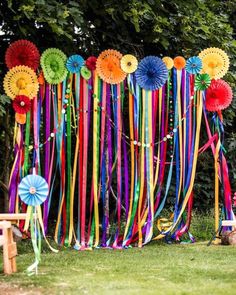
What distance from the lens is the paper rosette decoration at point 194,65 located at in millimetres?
7477

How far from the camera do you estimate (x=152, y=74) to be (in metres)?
7.35

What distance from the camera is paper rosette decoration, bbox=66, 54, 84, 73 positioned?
23.6 feet

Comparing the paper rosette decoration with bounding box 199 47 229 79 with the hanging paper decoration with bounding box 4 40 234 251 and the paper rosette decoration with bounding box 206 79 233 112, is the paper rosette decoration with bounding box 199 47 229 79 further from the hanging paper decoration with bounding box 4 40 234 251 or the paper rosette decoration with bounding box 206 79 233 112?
the paper rosette decoration with bounding box 206 79 233 112

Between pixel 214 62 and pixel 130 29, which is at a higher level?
pixel 130 29

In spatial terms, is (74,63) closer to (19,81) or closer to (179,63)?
(19,81)

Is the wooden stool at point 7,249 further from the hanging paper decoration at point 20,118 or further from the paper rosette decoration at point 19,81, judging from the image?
the paper rosette decoration at point 19,81

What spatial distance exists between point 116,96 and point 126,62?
1.48 feet

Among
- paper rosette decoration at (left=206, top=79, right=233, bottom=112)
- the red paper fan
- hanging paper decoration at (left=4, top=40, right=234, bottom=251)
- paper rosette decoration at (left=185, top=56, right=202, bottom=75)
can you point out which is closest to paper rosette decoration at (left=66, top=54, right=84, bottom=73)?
hanging paper decoration at (left=4, top=40, right=234, bottom=251)

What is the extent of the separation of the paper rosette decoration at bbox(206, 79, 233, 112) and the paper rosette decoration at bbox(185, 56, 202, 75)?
10.8 inches

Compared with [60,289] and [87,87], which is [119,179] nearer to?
[87,87]

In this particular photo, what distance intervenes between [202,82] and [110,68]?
4.06 ft

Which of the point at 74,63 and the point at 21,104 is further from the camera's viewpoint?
the point at 74,63

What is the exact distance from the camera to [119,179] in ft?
24.3

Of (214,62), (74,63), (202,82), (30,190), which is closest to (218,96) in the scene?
(202,82)
